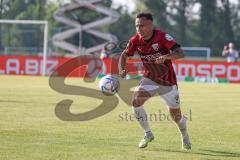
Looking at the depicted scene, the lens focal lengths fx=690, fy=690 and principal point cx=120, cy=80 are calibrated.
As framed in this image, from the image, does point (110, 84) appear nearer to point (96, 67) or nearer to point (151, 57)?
point (151, 57)

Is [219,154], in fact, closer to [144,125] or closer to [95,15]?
[144,125]

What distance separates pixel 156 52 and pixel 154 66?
0.37 metres

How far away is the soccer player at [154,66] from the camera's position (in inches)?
448

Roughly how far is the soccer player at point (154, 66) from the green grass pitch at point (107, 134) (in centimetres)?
Answer: 57

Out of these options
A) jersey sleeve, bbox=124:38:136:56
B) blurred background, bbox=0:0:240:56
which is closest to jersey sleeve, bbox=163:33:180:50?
jersey sleeve, bbox=124:38:136:56

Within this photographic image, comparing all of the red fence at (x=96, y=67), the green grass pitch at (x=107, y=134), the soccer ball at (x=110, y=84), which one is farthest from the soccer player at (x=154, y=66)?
the red fence at (x=96, y=67)

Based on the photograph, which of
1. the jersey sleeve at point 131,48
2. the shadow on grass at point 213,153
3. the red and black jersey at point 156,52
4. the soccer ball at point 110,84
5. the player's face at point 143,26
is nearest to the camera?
the shadow on grass at point 213,153

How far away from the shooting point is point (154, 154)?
433 inches

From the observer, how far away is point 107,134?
13.6 meters

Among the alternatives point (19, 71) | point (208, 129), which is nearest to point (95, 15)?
point (19, 71)

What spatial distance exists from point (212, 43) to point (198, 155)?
74.2 meters

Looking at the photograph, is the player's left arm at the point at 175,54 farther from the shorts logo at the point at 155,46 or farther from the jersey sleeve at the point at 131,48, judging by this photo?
the jersey sleeve at the point at 131,48

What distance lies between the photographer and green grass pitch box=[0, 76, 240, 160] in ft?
35.6

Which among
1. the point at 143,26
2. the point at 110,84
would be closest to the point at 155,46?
the point at 143,26
